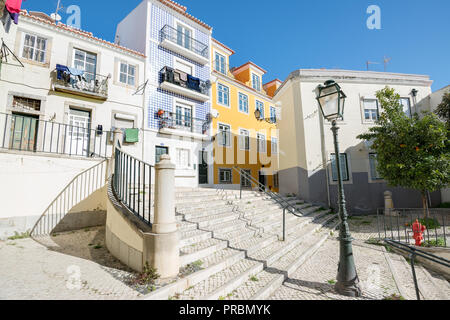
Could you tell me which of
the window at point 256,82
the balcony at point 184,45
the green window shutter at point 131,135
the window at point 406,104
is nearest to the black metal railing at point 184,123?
the green window shutter at point 131,135

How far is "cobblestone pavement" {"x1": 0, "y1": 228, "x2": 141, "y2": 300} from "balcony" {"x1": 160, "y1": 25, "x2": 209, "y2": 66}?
12.1 meters

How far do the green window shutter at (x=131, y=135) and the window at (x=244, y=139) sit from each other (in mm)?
8867

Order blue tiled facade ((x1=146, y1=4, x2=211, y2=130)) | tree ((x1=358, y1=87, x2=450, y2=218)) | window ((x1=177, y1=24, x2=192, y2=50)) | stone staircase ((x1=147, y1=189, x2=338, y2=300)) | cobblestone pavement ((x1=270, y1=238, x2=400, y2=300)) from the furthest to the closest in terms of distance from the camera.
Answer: window ((x1=177, y1=24, x2=192, y2=50))
blue tiled facade ((x1=146, y1=4, x2=211, y2=130))
tree ((x1=358, y1=87, x2=450, y2=218))
cobblestone pavement ((x1=270, y1=238, x2=400, y2=300))
stone staircase ((x1=147, y1=189, x2=338, y2=300))

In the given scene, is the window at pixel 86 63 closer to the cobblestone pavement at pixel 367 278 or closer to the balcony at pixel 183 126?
the balcony at pixel 183 126

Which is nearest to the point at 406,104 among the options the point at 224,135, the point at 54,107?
the point at 224,135

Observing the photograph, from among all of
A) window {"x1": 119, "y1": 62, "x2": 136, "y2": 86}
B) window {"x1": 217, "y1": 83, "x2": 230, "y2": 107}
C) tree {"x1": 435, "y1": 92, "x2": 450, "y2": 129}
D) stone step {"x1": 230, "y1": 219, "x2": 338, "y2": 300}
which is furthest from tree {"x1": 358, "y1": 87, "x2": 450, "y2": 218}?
window {"x1": 119, "y1": 62, "x2": 136, "y2": 86}

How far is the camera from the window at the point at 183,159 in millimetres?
13094

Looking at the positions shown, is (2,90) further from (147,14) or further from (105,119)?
(147,14)

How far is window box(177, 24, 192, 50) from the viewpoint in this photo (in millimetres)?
13972

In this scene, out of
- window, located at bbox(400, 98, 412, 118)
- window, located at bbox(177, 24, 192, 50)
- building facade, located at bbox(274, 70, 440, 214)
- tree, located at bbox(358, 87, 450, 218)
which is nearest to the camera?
tree, located at bbox(358, 87, 450, 218)

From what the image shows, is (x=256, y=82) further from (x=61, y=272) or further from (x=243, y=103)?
(x=61, y=272)

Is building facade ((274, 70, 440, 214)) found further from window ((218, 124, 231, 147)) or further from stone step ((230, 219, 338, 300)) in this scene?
stone step ((230, 219, 338, 300))

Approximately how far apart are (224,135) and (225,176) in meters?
3.21

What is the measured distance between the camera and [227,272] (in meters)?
3.76
